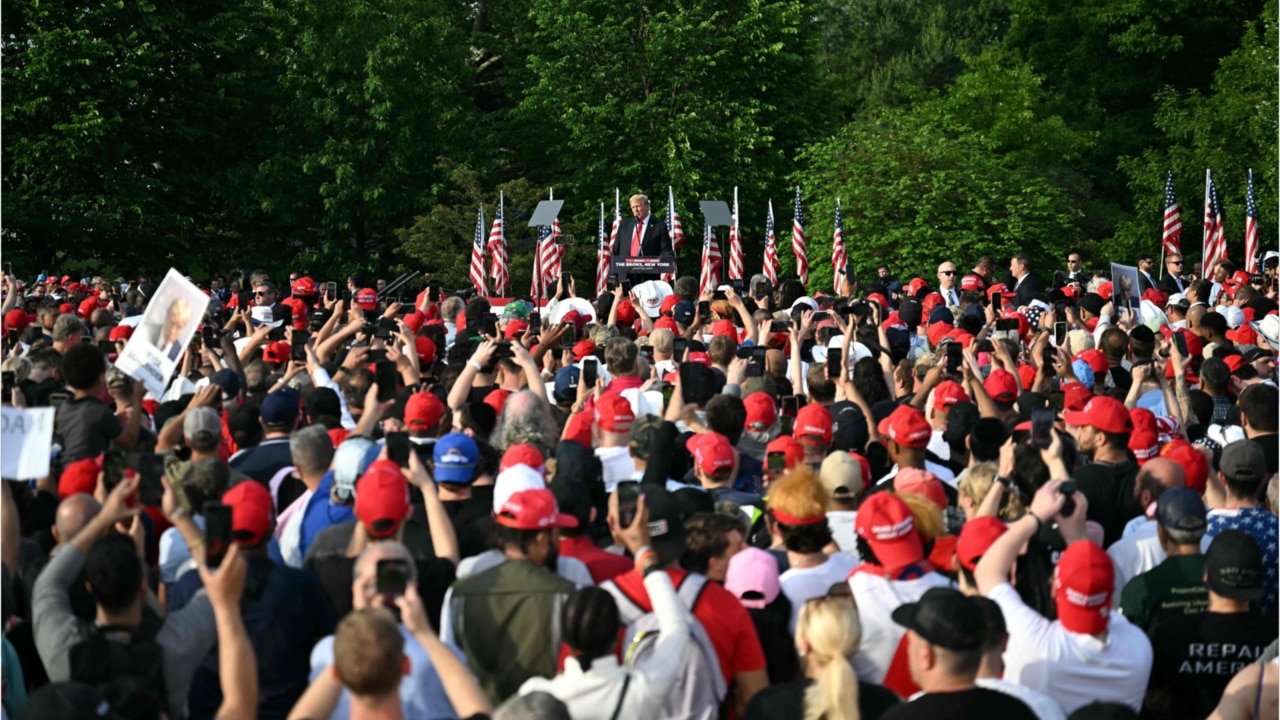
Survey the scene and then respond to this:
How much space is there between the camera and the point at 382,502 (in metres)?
6.31

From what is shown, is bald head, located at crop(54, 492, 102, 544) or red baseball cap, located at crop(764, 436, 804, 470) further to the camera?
red baseball cap, located at crop(764, 436, 804, 470)

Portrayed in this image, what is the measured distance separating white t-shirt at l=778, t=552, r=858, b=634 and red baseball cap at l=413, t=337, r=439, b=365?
671cm

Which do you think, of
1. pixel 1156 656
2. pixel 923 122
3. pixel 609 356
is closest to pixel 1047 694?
pixel 1156 656

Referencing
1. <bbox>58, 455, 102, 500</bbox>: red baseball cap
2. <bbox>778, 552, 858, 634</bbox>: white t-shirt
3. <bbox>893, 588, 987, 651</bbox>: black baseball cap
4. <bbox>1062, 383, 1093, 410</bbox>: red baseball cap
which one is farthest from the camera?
<bbox>1062, 383, 1093, 410</bbox>: red baseball cap

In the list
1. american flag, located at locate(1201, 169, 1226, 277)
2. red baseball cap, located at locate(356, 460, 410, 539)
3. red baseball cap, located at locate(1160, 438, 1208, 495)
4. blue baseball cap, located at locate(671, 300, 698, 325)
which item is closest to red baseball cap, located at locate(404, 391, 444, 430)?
red baseball cap, located at locate(356, 460, 410, 539)

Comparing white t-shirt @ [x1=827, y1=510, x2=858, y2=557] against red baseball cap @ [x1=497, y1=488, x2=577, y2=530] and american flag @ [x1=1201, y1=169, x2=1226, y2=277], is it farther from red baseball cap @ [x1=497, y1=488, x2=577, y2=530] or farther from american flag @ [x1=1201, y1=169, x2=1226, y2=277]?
american flag @ [x1=1201, y1=169, x2=1226, y2=277]

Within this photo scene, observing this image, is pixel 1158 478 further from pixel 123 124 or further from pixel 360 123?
pixel 123 124

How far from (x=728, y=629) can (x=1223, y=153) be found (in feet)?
136

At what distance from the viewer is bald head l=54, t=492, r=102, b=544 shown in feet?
20.6

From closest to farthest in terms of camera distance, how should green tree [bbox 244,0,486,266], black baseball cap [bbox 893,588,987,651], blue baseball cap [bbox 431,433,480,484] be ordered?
black baseball cap [bbox 893,588,987,651] → blue baseball cap [bbox 431,433,480,484] → green tree [bbox 244,0,486,266]

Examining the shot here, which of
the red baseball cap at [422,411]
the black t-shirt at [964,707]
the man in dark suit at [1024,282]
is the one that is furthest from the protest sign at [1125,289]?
the black t-shirt at [964,707]

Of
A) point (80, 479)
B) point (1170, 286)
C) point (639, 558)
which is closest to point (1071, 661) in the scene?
point (639, 558)

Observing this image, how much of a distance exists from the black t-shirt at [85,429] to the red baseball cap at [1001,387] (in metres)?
5.20

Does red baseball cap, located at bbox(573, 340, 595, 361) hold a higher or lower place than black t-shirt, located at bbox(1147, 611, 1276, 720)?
higher
